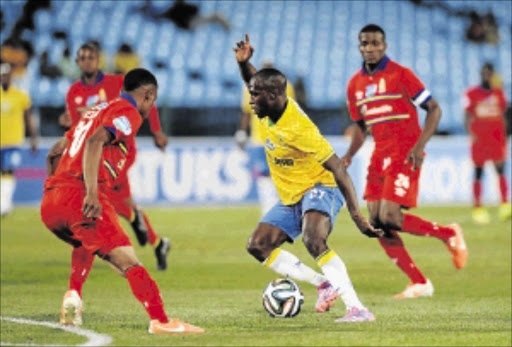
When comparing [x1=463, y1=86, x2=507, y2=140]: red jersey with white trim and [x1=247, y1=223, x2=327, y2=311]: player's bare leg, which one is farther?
[x1=463, y1=86, x2=507, y2=140]: red jersey with white trim

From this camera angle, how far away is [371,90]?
867cm

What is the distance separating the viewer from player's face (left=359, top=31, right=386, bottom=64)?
8.45 meters

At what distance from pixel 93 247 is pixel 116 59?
17471 mm

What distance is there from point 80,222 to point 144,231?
160 inches

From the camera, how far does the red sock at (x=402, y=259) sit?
28.2 feet

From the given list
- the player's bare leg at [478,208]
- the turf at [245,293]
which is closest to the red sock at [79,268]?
the turf at [245,293]

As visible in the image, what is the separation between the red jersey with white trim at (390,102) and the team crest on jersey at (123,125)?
299cm

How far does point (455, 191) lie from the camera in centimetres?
2033

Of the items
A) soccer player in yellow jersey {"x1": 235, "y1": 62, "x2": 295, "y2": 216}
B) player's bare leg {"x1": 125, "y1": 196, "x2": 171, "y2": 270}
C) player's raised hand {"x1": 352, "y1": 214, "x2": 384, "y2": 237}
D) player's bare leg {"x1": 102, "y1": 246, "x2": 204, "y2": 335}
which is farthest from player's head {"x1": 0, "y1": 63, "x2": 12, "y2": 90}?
player's raised hand {"x1": 352, "y1": 214, "x2": 384, "y2": 237}

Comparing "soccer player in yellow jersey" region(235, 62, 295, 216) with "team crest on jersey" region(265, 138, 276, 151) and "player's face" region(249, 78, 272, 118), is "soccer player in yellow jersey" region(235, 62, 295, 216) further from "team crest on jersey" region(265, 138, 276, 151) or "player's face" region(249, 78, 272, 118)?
"player's face" region(249, 78, 272, 118)

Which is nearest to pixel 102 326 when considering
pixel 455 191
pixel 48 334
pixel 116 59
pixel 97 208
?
Answer: pixel 48 334

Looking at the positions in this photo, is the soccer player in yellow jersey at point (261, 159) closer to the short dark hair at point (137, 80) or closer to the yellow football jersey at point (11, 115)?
the yellow football jersey at point (11, 115)

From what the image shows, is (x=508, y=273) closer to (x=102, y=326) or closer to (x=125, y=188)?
(x=125, y=188)

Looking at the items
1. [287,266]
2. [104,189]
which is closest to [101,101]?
[287,266]
